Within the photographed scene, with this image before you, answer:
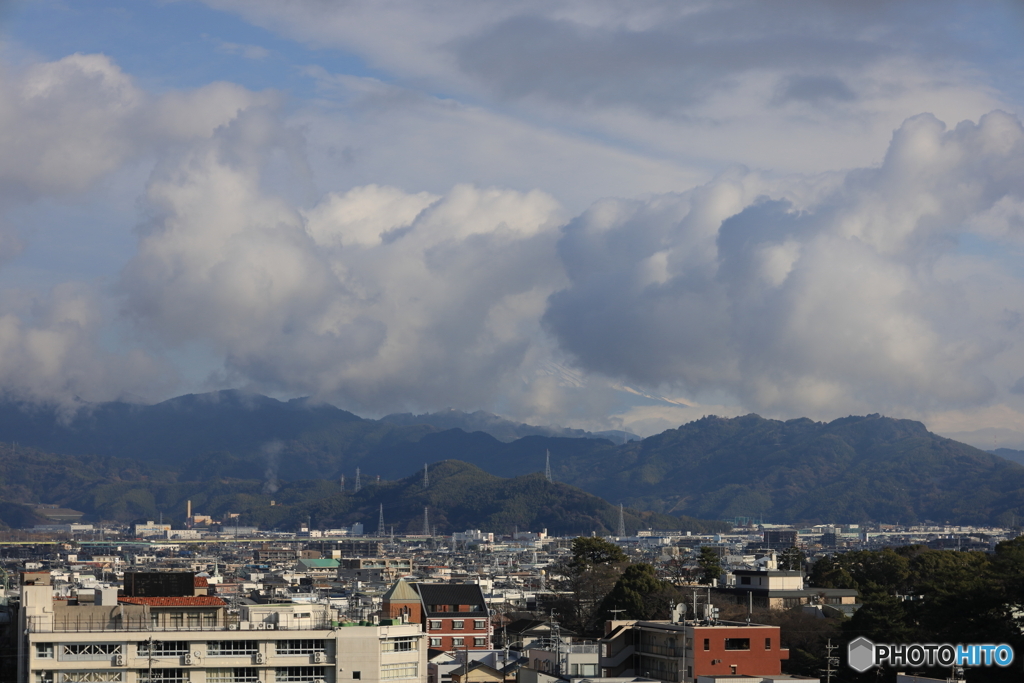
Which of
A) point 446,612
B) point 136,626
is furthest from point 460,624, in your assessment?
point 136,626

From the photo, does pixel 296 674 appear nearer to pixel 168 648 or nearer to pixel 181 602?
pixel 168 648

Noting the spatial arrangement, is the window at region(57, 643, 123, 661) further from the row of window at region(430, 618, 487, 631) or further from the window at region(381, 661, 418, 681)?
the row of window at region(430, 618, 487, 631)

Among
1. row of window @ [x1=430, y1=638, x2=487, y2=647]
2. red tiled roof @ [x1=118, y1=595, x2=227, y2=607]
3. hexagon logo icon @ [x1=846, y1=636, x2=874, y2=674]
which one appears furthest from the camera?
row of window @ [x1=430, y1=638, x2=487, y2=647]

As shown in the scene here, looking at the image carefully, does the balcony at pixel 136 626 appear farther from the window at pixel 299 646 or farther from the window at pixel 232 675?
the window at pixel 232 675

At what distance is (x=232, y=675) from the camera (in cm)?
3553

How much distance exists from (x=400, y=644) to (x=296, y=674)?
9.90 ft

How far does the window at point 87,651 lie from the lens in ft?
114

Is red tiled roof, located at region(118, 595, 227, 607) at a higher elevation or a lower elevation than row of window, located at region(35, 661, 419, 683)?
higher

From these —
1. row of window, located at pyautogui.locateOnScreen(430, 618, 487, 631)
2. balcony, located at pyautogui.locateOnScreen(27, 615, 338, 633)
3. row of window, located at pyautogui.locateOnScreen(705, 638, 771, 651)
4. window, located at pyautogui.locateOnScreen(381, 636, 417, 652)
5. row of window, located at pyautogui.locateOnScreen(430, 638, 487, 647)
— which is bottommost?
row of window, located at pyautogui.locateOnScreen(430, 638, 487, 647)

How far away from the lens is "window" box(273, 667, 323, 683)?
35.8 metres

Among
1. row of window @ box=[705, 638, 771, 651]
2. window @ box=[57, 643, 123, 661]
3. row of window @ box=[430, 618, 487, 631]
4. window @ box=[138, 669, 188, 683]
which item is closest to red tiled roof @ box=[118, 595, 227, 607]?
window @ box=[138, 669, 188, 683]

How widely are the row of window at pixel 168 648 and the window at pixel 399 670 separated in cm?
182

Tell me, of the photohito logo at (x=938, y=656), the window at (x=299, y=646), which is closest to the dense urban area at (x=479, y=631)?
the window at (x=299, y=646)

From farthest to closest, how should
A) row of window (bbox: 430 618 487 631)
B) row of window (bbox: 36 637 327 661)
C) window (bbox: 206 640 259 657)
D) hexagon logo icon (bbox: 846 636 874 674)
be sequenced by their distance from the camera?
row of window (bbox: 430 618 487 631), hexagon logo icon (bbox: 846 636 874 674), window (bbox: 206 640 259 657), row of window (bbox: 36 637 327 661)
